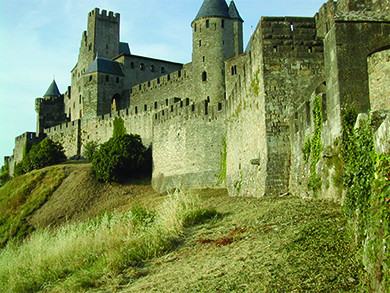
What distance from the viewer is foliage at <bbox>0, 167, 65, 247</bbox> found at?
2787 cm

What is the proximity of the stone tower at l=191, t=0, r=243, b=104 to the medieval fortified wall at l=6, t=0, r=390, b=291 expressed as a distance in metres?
0.08

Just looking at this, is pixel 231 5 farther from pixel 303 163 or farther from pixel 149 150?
pixel 303 163

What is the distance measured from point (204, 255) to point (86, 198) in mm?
23519

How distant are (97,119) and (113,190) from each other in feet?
46.3

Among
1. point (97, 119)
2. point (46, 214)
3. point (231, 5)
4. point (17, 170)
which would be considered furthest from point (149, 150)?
point (17, 170)

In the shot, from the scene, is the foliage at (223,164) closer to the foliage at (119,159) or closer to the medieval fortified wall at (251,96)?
the medieval fortified wall at (251,96)

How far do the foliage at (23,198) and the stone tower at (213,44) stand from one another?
1296 cm

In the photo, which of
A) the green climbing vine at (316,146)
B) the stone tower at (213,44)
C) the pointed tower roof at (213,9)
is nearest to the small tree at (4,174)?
the stone tower at (213,44)

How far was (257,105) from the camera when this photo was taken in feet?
45.2

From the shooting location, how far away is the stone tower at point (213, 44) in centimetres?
3609

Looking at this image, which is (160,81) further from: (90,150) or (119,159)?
(119,159)

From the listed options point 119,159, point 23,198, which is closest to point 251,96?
point 119,159

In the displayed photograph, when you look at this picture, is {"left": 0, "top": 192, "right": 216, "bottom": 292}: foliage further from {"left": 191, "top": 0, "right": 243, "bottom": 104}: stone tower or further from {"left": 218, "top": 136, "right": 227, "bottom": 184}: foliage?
{"left": 191, "top": 0, "right": 243, "bottom": 104}: stone tower

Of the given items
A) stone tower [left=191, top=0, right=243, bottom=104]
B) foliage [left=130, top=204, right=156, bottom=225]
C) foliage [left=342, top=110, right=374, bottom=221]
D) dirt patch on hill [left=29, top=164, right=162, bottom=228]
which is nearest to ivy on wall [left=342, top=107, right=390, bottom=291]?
foliage [left=342, top=110, right=374, bottom=221]
